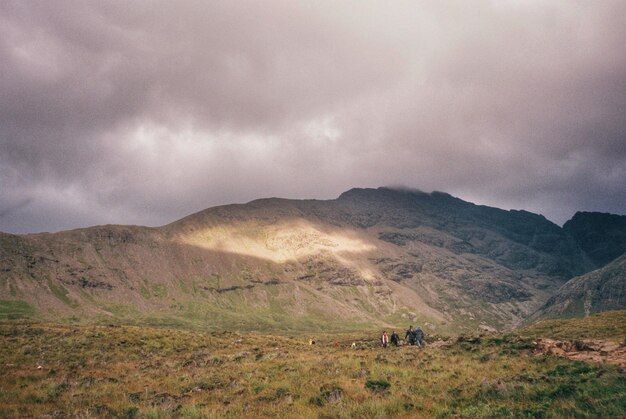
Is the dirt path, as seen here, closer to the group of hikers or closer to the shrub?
Answer: the shrub

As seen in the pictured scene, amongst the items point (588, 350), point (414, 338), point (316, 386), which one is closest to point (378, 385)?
point (316, 386)

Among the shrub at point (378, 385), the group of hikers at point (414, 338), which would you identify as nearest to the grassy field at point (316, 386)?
the shrub at point (378, 385)

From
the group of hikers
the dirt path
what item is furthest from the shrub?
the group of hikers

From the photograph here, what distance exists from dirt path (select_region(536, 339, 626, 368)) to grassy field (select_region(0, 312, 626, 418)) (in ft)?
3.55

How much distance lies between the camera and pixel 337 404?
13539 millimetres

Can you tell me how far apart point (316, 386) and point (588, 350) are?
1703cm

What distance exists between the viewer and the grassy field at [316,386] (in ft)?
41.6

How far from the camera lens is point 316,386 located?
16.8 meters

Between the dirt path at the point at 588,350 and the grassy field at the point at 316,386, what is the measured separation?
1081mm

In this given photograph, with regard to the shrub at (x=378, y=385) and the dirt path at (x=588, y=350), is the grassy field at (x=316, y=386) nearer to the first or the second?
the shrub at (x=378, y=385)

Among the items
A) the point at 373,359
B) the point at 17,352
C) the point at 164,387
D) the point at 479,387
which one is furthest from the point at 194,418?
the point at 17,352

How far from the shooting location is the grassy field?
12.7 metres

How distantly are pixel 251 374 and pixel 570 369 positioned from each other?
16.2 metres

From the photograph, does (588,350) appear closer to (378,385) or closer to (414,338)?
(378,385)
